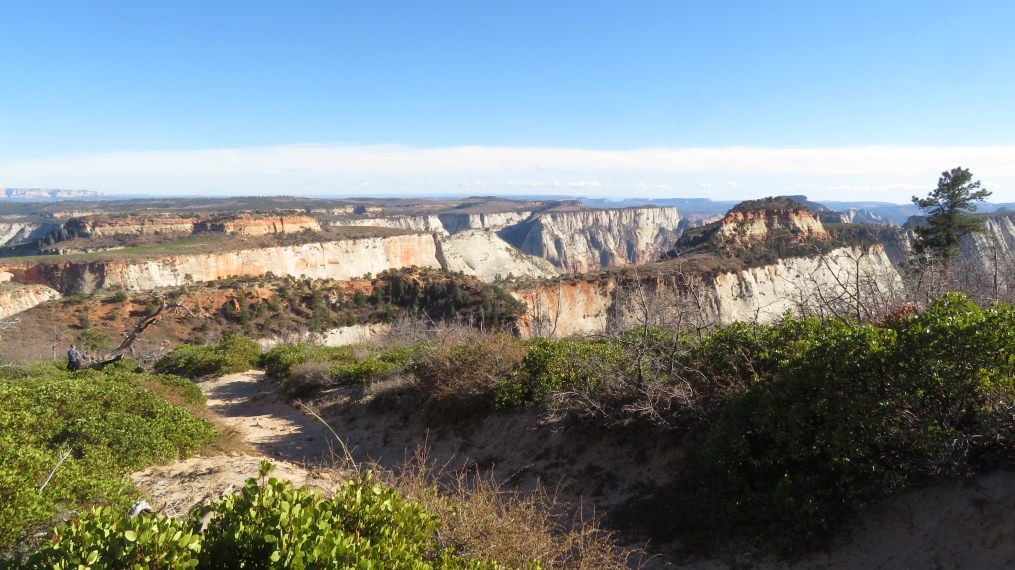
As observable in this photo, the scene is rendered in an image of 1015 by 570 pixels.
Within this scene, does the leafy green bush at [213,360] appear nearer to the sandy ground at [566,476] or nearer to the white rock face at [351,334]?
the sandy ground at [566,476]

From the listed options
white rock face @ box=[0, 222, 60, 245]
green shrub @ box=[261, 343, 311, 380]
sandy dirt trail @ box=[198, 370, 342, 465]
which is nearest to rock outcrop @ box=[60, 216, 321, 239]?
white rock face @ box=[0, 222, 60, 245]

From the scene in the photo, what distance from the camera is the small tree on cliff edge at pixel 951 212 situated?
72.1 feet

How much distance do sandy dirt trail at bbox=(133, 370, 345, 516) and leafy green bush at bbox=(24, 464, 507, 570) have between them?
6.93 feet

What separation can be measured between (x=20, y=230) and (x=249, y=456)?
5896 inches

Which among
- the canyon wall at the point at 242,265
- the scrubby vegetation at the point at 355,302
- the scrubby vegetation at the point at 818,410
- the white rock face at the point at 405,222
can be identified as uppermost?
the white rock face at the point at 405,222

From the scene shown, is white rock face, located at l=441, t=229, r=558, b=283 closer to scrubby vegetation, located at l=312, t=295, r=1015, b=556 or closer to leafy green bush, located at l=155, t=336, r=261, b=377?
leafy green bush, located at l=155, t=336, r=261, b=377

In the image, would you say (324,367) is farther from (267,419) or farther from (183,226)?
(183,226)

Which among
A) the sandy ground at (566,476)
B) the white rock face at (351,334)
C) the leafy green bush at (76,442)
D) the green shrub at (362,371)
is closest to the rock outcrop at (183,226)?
the white rock face at (351,334)

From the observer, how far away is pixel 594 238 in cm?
14400

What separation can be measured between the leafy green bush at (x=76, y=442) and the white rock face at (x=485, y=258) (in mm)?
67618

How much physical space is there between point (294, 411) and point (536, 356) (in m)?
7.40

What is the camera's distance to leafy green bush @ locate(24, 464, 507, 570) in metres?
2.56

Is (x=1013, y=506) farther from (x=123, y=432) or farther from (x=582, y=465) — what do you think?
(x=123, y=432)

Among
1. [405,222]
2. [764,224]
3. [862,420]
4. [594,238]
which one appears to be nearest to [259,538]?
[862,420]
